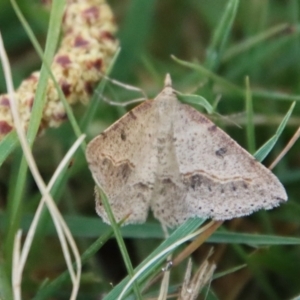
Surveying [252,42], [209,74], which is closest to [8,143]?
[209,74]

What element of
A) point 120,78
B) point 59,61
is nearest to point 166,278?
point 59,61

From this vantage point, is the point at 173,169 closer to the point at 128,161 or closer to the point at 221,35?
the point at 128,161

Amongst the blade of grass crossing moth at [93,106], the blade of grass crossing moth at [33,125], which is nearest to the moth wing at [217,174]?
the blade of grass crossing moth at [93,106]

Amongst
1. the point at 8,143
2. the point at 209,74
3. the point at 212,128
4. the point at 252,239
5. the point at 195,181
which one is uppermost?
the point at 8,143

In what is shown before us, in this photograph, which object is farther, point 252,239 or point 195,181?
point 195,181

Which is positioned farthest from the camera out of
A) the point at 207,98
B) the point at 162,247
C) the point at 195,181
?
the point at 207,98

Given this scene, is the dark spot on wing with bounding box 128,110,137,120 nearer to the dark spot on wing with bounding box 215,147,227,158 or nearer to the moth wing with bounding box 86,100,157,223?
the moth wing with bounding box 86,100,157,223

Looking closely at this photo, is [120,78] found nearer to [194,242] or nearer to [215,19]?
[215,19]
